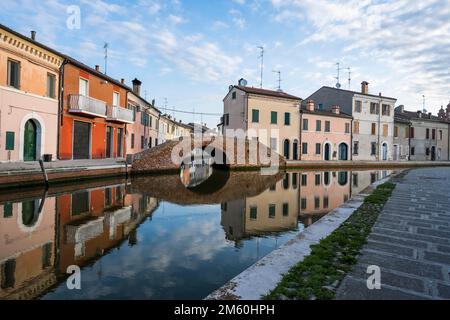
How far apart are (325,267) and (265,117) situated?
30.5 meters

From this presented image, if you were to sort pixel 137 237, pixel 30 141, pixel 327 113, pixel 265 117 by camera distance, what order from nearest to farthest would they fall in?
pixel 137 237 < pixel 30 141 < pixel 265 117 < pixel 327 113

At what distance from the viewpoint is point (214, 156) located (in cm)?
3173

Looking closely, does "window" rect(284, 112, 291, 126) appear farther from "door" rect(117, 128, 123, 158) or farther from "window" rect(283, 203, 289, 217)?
"window" rect(283, 203, 289, 217)

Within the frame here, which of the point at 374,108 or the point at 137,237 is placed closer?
the point at 137,237

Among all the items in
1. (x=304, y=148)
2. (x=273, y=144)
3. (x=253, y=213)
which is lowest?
(x=253, y=213)

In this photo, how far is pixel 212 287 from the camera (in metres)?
5.00

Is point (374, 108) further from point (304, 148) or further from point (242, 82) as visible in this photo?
point (242, 82)

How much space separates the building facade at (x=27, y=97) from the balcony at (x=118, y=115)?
17.6 feet

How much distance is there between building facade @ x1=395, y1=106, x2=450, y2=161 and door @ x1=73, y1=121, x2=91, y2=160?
153 feet

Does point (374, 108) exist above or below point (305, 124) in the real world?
above

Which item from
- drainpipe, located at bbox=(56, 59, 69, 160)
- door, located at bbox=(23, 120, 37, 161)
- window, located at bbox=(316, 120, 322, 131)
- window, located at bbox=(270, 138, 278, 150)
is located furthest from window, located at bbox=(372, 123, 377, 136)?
door, located at bbox=(23, 120, 37, 161)

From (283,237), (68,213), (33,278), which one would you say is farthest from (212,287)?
(68,213)

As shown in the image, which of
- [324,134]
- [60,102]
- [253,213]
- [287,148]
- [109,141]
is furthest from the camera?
[324,134]

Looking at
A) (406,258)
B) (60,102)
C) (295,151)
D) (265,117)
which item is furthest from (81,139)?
(295,151)
